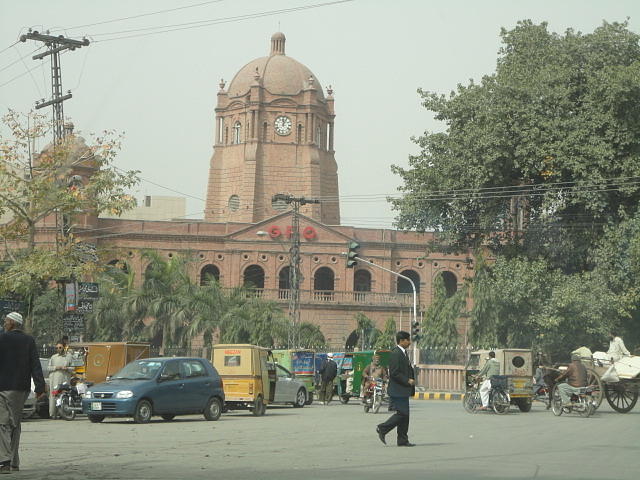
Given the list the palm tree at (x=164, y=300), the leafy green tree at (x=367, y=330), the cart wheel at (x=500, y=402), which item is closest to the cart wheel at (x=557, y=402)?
the cart wheel at (x=500, y=402)

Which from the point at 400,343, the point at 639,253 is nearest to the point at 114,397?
the point at 400,343

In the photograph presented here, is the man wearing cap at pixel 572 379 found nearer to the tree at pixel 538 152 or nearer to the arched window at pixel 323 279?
the tree at pixel 538 152

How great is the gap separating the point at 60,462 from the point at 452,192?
28056mm

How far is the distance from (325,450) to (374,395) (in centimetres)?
1239

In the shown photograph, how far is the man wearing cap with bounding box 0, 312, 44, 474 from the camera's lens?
11.0m

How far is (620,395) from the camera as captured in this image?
23281 mm

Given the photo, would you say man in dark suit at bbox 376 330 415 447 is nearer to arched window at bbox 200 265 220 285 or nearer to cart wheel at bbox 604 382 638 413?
cart wheel at bbox 604 382 638 413

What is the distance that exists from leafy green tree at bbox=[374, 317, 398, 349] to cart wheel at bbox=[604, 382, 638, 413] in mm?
35645

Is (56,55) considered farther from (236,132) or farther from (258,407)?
(236,132)

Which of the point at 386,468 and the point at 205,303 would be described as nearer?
the point at 386,468

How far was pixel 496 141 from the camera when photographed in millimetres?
36531

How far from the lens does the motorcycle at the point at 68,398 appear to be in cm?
2170

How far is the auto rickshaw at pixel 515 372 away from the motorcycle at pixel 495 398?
235mm

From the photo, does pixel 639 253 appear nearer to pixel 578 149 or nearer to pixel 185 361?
pixel 578 149
